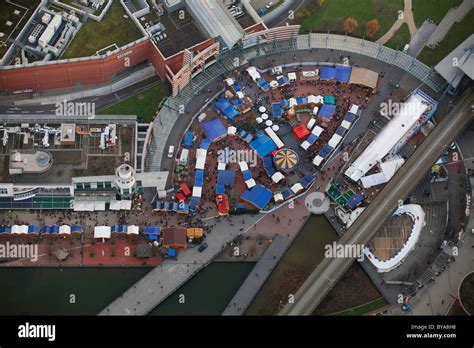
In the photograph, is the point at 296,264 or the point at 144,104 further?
the point at 144,104

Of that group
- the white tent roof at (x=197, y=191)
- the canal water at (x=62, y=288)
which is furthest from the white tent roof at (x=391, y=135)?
the canal water at (x=62, y=288)

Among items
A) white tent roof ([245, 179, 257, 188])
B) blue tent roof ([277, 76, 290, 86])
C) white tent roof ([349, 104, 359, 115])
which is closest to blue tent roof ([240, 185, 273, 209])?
white tent roof ([245, 179, 257, 188])

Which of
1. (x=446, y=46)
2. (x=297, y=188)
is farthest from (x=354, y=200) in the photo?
(x=446, y=46)

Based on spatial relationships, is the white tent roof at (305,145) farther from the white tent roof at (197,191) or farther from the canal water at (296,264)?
the white tent roof at (197,191)

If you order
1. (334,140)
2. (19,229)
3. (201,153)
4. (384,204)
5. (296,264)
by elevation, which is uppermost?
(201,153)

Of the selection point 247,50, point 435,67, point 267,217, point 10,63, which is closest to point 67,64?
point 10,63

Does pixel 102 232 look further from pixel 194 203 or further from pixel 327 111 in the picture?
pixel 327 111
